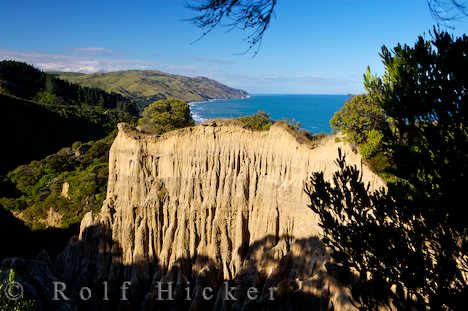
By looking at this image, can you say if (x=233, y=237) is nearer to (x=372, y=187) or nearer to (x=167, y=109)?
(x=372, y=187)

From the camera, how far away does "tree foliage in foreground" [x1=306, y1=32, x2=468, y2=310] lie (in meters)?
6.38

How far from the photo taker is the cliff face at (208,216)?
18.3 metres

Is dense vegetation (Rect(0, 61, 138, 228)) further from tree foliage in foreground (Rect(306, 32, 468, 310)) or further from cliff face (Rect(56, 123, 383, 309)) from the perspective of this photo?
tree foliage in foreground (Rect(306, 32, 468, 310))

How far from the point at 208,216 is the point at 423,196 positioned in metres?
16.5

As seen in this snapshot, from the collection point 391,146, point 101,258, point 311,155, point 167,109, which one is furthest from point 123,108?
point 391,146

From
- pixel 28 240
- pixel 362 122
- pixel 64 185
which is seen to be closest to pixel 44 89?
pixel 64 185

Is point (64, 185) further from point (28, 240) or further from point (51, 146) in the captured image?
point (51, 146)

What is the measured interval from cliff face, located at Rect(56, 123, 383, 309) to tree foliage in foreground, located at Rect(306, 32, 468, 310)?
894 centimetres

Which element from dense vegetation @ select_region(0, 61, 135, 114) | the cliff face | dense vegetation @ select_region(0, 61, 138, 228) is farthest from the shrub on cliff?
dense vegetation @ select_region(0, 61, 135, 114)

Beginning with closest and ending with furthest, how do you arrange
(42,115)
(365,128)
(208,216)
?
(365,128) < (208,216) < (42,115)

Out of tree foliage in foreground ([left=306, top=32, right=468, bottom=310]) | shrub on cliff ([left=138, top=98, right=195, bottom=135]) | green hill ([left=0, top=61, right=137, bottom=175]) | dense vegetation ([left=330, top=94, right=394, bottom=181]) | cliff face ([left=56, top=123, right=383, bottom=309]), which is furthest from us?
green hill ([left=0, top=61, right=137, bottom=175])

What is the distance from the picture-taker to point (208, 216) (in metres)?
22.1

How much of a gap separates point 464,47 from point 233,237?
1691cm

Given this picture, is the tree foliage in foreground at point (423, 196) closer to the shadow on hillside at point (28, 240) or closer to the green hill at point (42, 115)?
the shadow on hillside at point (28, 240)
